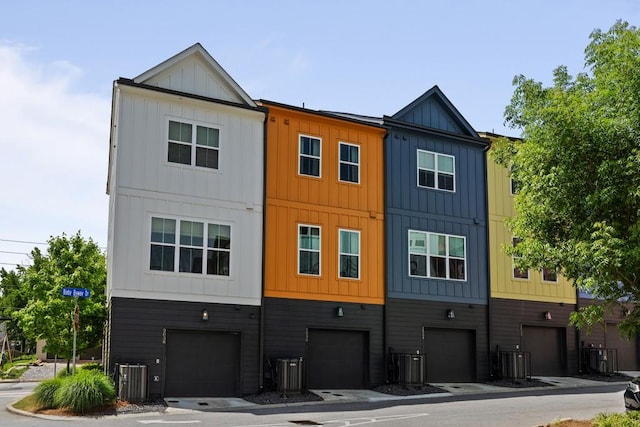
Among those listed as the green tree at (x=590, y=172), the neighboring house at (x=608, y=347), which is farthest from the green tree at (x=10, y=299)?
the green tree at (x=590, y=172)

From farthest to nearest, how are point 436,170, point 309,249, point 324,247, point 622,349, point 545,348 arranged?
point 622,349
point 545,348
point 436,170
point 324,247
point 309,249

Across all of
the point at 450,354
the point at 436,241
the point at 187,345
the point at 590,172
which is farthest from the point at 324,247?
the point at 590,172

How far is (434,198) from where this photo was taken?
84.5 ft

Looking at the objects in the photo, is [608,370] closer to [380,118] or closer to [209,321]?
[380,118]

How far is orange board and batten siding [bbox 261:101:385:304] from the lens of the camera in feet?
74.4

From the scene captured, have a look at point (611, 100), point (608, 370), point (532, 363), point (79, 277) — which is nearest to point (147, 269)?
point (79, 277)

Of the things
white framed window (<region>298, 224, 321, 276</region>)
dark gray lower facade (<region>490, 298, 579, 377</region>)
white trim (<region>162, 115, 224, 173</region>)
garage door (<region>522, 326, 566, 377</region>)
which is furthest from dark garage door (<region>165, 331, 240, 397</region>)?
garage door (<region>522, 326, 566, 377</region>)

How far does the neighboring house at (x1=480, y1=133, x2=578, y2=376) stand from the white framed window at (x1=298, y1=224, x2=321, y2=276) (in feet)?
23.4

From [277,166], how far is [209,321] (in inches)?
210

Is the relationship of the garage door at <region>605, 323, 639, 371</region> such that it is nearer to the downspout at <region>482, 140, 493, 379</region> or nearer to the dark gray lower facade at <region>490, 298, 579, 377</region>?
the dark gray lower facade at <region>490, 298, 579, 377</region>

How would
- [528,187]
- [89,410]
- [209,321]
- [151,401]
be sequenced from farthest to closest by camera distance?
1. [209,321]
2. [151,401]
3. [89,410]
4. [528,187]

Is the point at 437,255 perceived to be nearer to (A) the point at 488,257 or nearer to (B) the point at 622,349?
(A) the point at 488,257

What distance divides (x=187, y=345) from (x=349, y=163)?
8080mm

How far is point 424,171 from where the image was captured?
25.8 meters
